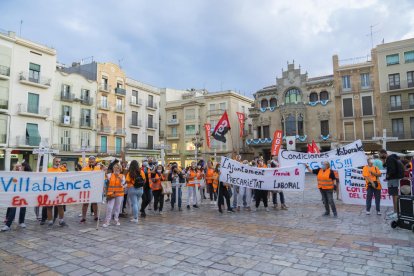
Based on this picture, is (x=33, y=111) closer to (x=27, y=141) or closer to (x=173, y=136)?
(x=27, y=141)

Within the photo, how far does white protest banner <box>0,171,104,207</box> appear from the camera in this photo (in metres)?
7.55

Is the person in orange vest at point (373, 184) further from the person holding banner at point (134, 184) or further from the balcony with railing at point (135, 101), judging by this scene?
the balcony with railing at point (135, 101)

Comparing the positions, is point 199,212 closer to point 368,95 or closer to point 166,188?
point 166,188

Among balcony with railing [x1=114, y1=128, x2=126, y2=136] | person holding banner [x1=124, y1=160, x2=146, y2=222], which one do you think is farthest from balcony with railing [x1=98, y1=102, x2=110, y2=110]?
person holding banner [x1=124, y1=160, x2=146, y2=222]

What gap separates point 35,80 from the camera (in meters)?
33.5

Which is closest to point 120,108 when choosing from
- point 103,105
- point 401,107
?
point 103,105

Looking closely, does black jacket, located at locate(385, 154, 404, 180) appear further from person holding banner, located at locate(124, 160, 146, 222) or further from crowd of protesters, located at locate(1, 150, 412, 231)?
person holding banner, located at locate(124, 160, 146, 222)

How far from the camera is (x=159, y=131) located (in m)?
54.2

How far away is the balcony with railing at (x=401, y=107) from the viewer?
36.3 metres

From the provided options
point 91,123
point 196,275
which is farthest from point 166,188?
point 91,123

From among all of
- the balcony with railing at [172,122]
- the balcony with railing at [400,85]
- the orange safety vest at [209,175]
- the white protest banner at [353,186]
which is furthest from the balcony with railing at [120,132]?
the white protest banner at [353,186]

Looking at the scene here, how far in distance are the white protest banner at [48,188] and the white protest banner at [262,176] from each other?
4.32 meters

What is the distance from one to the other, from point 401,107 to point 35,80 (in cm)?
A: 4394

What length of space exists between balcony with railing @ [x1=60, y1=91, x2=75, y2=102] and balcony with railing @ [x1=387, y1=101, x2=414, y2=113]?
4008 centimetres
